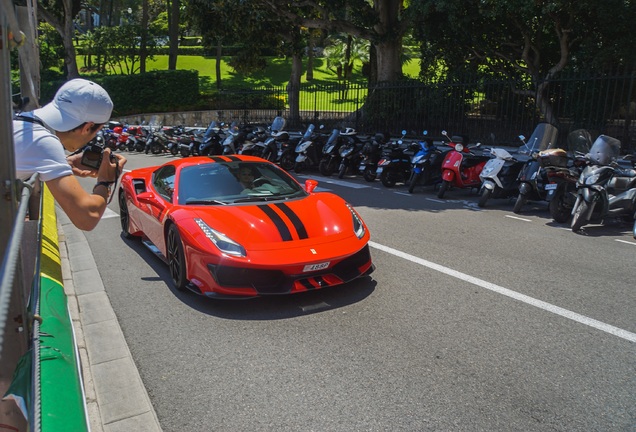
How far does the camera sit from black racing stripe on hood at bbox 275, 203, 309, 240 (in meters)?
5.61

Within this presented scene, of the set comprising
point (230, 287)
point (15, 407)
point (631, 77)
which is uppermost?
point (631, 77)

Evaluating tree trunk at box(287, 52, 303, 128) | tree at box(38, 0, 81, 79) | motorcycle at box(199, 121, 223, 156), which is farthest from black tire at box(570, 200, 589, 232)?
tree at box(38, 0, 81, 79)

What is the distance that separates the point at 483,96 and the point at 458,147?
6671 millimetres

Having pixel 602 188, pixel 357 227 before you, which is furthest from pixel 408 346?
pixel 602 188

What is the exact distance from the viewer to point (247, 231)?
18.0ft

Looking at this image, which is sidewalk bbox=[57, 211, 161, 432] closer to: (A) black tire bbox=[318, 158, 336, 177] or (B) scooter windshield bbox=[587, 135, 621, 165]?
(B) scooter windshield bbox=[587, 135, 621, 165]

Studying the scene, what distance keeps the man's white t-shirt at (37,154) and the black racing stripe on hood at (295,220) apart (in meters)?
3.10

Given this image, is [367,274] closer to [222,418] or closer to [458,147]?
[222,418]

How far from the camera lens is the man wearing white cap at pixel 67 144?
265cm

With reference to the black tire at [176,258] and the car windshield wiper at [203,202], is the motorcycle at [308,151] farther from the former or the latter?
the black tire at [176,258]

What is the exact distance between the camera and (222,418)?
356cm

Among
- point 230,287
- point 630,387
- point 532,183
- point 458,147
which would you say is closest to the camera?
point 630,387

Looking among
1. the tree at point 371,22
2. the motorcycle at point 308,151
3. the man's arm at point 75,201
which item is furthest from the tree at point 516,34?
the man's arm at point 75,201

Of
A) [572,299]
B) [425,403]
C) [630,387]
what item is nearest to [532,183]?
[572,299]
